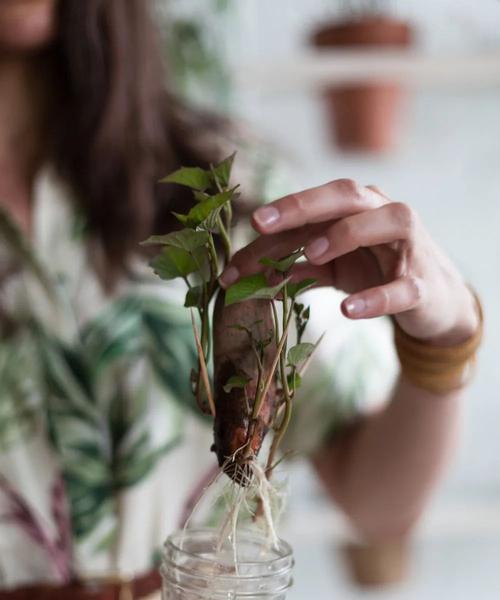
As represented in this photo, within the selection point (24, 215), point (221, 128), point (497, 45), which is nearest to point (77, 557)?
point (24, 215)

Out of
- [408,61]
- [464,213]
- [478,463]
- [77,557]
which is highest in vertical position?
[408,61]

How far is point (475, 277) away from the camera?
147cm

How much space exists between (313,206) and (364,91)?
1098 mm

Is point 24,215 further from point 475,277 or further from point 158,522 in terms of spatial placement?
point 475,277

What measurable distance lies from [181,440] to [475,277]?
78 cm

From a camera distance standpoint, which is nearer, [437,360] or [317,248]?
[317,248]

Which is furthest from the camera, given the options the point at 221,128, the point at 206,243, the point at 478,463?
the point at 478,463

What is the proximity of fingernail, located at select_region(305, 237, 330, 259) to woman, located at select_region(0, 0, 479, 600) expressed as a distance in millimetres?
350

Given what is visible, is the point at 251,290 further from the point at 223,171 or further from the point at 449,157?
the point at 449,157

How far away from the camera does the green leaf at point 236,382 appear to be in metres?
0.34

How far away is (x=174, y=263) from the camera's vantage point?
14.1 inches

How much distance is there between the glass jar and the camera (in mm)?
326

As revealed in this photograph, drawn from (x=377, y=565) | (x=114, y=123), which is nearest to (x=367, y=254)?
(x=114, y=123)

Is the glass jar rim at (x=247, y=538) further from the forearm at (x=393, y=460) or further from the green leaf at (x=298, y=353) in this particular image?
the forearm at (x=393, y=460)
